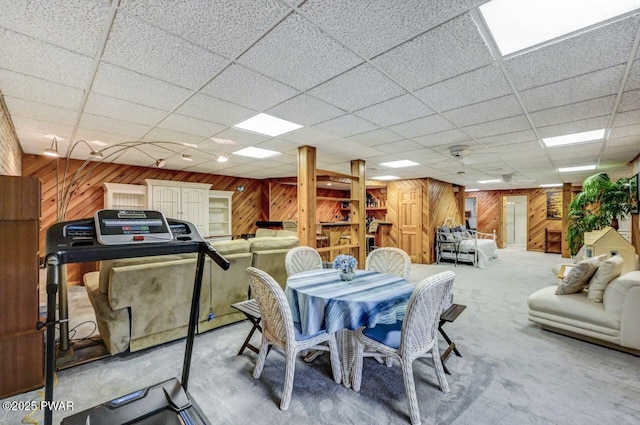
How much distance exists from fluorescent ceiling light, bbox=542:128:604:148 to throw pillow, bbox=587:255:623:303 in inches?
63.3

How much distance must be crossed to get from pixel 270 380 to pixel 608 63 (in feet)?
10.9

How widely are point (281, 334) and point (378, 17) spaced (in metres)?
2.10

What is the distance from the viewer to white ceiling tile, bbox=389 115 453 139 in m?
3.08

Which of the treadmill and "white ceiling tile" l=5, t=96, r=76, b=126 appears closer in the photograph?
the treadmill

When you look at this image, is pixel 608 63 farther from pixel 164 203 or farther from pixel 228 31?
pixel 164 203

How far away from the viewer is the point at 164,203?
233 inches

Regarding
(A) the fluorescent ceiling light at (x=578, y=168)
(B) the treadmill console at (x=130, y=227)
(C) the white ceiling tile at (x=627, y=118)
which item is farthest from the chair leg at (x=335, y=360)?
(A) the fluorescent ceiling light at (x=578, y=168)

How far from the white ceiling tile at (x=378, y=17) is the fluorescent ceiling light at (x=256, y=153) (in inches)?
122

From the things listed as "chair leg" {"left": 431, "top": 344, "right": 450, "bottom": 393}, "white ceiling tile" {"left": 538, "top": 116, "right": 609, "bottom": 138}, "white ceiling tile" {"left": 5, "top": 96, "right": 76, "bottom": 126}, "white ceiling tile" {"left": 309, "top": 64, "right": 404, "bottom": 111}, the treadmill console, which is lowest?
"chair leg" {"left": 431, "top": 344, "right": 450, "bottom": 393}

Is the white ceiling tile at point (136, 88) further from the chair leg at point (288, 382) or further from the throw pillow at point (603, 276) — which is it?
the throw pillow at point (603, 276)

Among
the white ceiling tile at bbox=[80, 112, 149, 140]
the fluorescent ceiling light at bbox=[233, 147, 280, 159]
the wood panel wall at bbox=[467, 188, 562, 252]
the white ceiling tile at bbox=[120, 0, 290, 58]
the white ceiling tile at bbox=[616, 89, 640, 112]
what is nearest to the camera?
the white ceiling tile at bbox=[120, 0, 290, 58]

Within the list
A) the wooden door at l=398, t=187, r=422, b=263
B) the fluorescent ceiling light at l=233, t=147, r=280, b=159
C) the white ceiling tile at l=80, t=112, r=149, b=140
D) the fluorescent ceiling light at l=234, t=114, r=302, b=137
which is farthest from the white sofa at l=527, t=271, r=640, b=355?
the white ceiling tile at l=80, t=112, r=149, b=140

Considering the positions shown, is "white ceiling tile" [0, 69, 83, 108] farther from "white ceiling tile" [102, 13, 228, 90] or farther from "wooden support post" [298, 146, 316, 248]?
"wooden support post" [298, 146, 316, 248]

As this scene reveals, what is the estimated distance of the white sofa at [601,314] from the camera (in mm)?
2539
